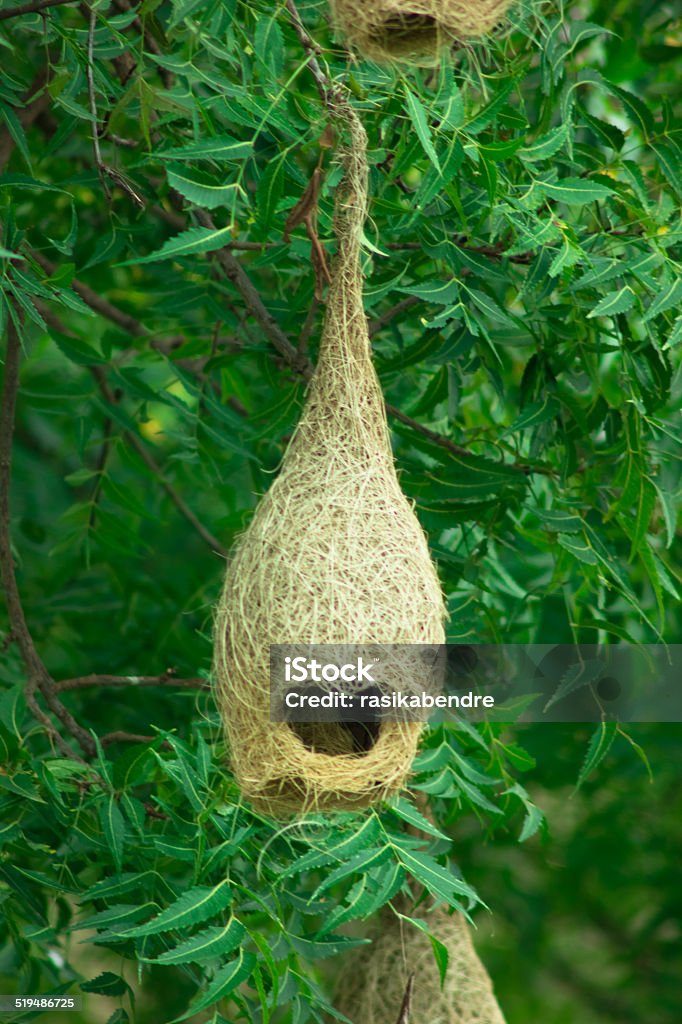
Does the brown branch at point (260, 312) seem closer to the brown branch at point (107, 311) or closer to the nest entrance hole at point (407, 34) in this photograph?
the nest entrance hole at point (407, 34)

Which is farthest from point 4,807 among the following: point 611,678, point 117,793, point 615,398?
point 615,398

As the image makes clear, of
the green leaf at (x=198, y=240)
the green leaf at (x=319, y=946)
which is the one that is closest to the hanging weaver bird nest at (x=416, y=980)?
the green leaf at (x=319, y=946)

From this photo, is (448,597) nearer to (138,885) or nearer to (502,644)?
(502,644)

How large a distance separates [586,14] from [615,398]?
100 centimetres

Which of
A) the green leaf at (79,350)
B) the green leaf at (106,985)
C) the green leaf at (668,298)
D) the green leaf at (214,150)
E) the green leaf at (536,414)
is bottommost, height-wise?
the green leaf at (106,985)

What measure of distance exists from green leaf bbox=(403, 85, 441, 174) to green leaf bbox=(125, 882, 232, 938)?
3.21 feet

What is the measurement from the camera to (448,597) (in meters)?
2.09

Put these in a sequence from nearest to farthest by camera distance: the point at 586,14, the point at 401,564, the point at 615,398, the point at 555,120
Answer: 1. the point at 401,564
2. the point at 555,120
3. the point at 615,398
4. the point at 586,14

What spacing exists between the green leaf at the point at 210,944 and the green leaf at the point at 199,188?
3.08 ft

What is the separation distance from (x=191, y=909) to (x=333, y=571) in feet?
1.55

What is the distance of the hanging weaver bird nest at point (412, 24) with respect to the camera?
168 centimetres

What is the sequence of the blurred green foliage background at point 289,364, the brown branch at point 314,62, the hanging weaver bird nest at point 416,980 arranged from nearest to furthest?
the brown branch at point 314,62
the blurred green foliage background at point 289,364
the hanging weaver bird nest at point 416,980

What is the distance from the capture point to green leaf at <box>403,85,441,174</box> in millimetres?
1479

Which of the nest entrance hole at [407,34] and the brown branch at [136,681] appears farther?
the brown branch at [136,681]
